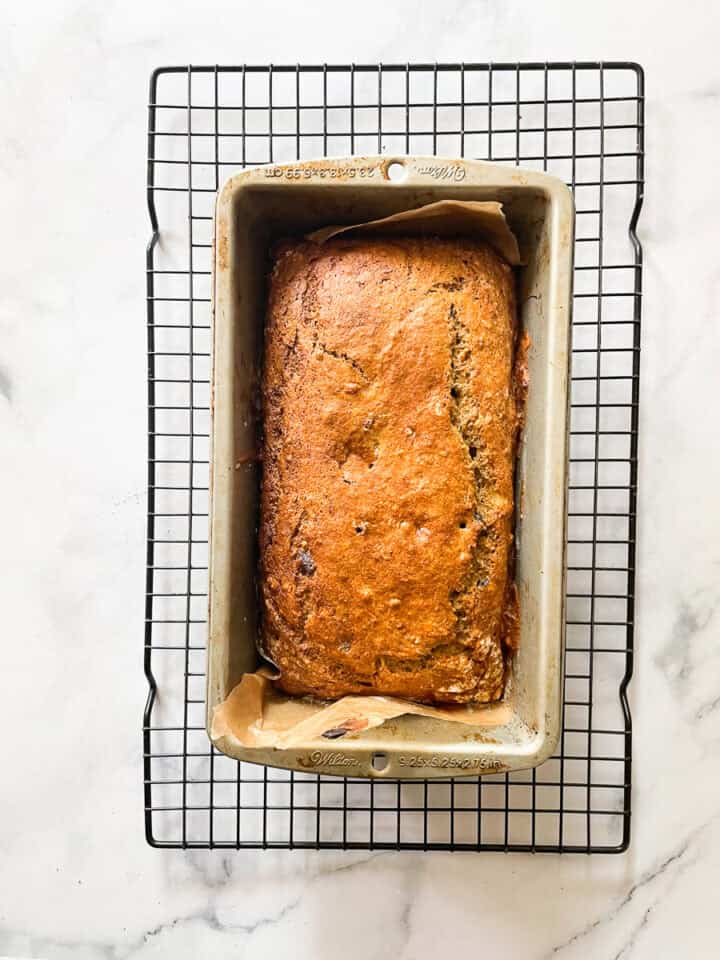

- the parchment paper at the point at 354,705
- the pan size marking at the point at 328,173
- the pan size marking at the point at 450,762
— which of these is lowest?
the pan size marking at the point at 450,762

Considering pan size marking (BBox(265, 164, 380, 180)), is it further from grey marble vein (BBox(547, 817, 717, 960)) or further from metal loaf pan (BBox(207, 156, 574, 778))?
grey marble vein (BBox(547, 817, 717, 960))

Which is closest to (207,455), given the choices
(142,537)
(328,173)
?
(142,537)

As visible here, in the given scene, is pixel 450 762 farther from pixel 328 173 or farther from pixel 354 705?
pixel 328 173

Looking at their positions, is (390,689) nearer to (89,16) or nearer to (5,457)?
(5,457)

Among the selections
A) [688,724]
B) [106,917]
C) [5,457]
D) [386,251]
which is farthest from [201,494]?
[688,724]

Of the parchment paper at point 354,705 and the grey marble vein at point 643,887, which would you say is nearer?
the parchment paper at point 354,705

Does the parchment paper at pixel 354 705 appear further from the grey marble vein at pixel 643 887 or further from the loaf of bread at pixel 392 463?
the grey marble vein at pixel 643 887

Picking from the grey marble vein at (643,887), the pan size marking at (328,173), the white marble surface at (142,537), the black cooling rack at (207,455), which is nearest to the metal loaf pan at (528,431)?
the pan size marking at (328,173)
